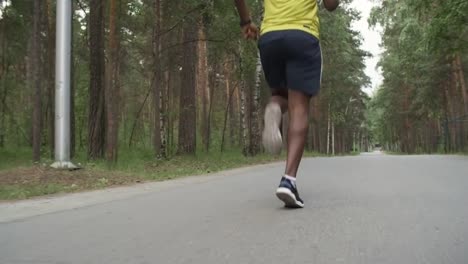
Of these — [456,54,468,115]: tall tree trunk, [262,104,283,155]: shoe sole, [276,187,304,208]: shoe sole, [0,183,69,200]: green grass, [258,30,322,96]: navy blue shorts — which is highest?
[456,54,468,115]: tall tree trunk

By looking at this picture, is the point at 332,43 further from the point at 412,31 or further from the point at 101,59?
the point at 101,59

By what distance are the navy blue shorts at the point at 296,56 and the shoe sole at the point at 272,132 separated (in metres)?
0.26

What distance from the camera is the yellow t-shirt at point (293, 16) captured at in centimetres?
411

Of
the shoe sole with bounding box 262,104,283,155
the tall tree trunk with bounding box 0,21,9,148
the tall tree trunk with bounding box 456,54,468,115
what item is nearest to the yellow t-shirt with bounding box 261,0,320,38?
the shoe sole with bounding box 262,104,283,155

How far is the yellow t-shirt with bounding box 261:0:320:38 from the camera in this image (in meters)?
4.11

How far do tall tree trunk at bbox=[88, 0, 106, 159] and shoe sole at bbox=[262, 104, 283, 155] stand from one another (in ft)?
32.6

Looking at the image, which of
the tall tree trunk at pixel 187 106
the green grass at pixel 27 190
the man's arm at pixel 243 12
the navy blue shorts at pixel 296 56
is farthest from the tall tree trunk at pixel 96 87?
the navy blue shorts at pixel 296 56

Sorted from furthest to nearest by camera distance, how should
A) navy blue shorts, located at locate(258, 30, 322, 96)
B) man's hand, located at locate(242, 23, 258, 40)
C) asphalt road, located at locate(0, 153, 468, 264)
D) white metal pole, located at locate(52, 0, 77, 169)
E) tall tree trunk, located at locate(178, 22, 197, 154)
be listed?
tall tree trunk, located at locate(178, 22, 197, 154)
white metal pole, located at locate(52, 0, 77, 169)
man's hand, located at locate(242, 23, 258, 40)
navy blue shorts, located at locate(258, 30, 322, 96)
asphalt road, located at locate(0, 153, 468, 264)

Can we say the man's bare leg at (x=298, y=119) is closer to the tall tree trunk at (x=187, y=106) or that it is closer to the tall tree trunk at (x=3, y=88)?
the tall tree trunk at (x=187, y=106)

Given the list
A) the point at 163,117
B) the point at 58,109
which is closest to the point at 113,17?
the point at 163,117

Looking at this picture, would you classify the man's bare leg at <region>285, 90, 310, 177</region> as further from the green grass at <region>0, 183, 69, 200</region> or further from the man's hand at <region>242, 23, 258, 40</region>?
the green grass at <region>0, 183, 69, 200</region>

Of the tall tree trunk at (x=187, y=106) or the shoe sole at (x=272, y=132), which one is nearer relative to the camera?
the shoe sole at (x=272, y=132)

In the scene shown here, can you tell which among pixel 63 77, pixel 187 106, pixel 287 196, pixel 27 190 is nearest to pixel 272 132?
pixel 287 196

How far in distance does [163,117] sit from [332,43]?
671 inches
